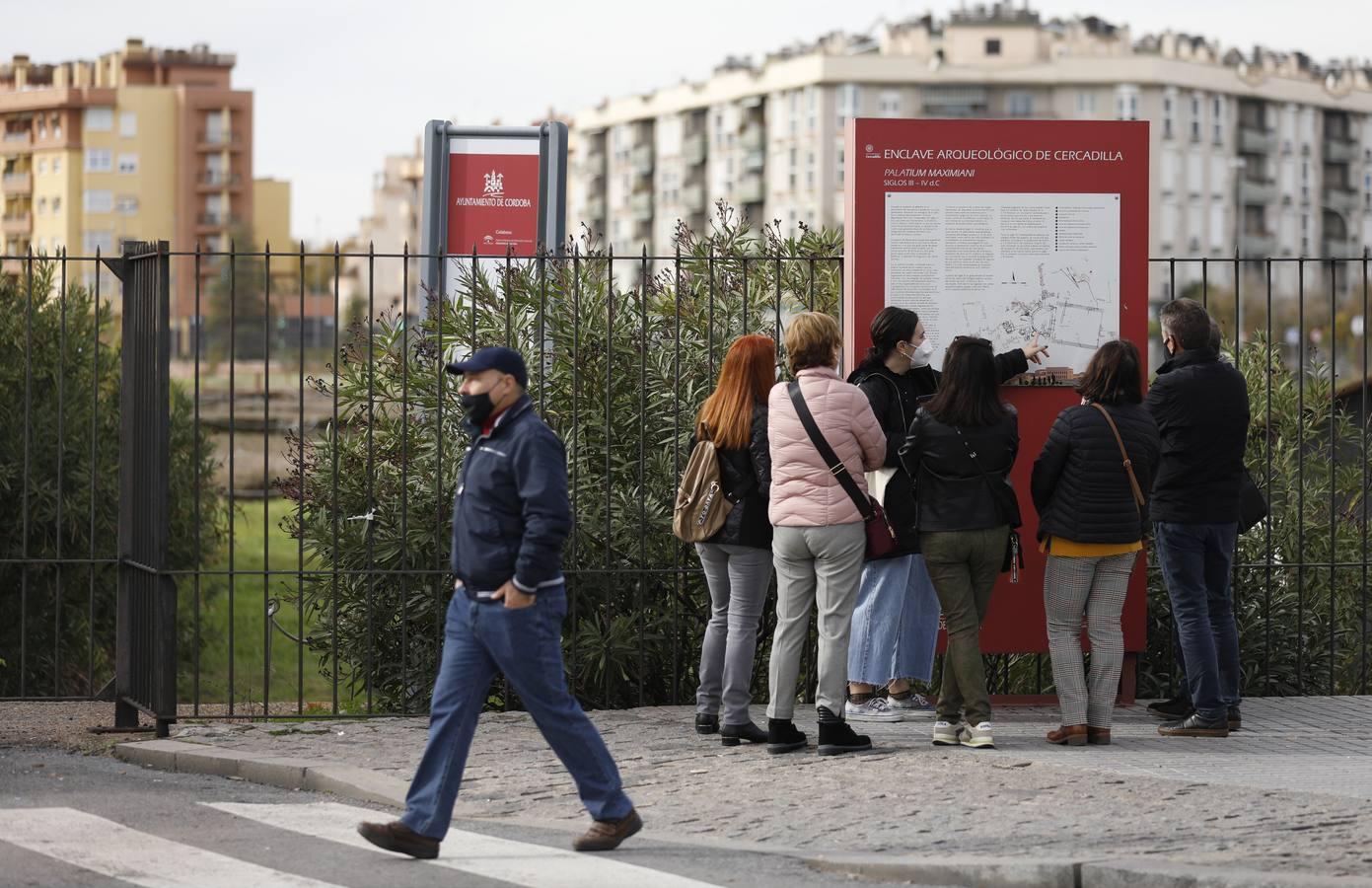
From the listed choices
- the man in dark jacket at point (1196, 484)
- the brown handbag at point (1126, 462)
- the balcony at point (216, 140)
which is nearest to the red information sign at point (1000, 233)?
the man in dark jacket at point (1196, 484)

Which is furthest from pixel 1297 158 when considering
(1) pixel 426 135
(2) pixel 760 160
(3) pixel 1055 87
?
(1) pixel 426 135

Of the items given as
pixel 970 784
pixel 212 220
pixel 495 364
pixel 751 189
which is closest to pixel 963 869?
pixel 970 784

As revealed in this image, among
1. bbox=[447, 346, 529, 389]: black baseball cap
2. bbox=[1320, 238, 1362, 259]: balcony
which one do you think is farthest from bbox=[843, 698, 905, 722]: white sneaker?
bbox=[1320, 238, 1362, 259]: balcony

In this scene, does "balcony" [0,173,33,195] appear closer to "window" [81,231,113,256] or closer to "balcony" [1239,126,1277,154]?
"window" [81,231,113,256]

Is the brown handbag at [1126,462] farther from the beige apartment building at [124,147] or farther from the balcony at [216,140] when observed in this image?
the balcony at [216,140]

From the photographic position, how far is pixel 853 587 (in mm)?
8570

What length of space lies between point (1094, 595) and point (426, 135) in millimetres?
5401

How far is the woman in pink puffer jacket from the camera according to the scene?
333 inches

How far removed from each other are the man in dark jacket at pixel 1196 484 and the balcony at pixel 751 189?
357 feet

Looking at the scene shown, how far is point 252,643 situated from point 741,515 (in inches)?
563

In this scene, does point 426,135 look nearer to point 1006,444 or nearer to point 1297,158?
point 1006,444

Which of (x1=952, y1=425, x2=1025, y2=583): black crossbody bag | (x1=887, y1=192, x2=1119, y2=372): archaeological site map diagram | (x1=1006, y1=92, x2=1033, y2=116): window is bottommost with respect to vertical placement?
(x1=952, y1=425, x2=1025, y2=583): black crossbody bag

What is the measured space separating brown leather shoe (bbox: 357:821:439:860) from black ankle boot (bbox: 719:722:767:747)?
2.31 m

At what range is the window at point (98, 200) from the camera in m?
130
